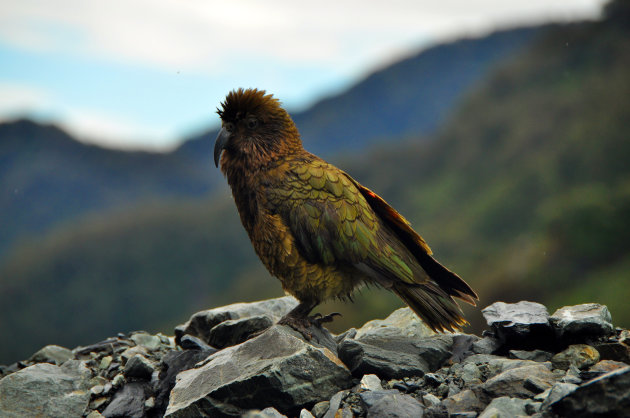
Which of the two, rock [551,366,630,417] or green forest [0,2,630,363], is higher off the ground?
green forest [0,2,630,363]

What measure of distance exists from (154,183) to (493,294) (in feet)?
445

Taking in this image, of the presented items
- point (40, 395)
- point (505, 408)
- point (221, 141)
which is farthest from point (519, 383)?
point (40, 395)

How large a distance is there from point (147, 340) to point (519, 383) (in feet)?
19.0

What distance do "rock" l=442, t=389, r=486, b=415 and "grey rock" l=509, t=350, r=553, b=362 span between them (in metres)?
1.29

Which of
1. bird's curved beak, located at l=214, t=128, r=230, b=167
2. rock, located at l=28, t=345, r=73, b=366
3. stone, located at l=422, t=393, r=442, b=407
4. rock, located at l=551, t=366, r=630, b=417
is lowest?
rock, located at l=551, t=366, r=630, b=417

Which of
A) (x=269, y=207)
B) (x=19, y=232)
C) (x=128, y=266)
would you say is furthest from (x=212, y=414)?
(x=128, y=266)

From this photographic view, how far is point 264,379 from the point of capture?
5.48m

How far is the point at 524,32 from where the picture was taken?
182375 millimetres

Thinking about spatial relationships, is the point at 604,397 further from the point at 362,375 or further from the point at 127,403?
the point at 127,403

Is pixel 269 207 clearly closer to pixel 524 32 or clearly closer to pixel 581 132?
pixel 581 132

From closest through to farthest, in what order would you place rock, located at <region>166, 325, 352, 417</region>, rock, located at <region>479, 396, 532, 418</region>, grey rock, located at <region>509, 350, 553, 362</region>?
rock, located at <region>479, 396, 532, 418</region> → rock, located at <region>166, 325, 352, 417</region> → grey rock, located at <region>509, 350, 553, 362</region>

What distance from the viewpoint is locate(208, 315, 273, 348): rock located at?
731 centimetres

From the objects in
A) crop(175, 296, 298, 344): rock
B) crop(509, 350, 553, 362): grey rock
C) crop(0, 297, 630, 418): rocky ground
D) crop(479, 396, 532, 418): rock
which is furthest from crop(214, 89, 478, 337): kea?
crop(479, 396, 532, 418): rock

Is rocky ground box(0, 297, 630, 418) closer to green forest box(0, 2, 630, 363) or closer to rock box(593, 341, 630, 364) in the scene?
rock box(593, 341, 630, 364)
